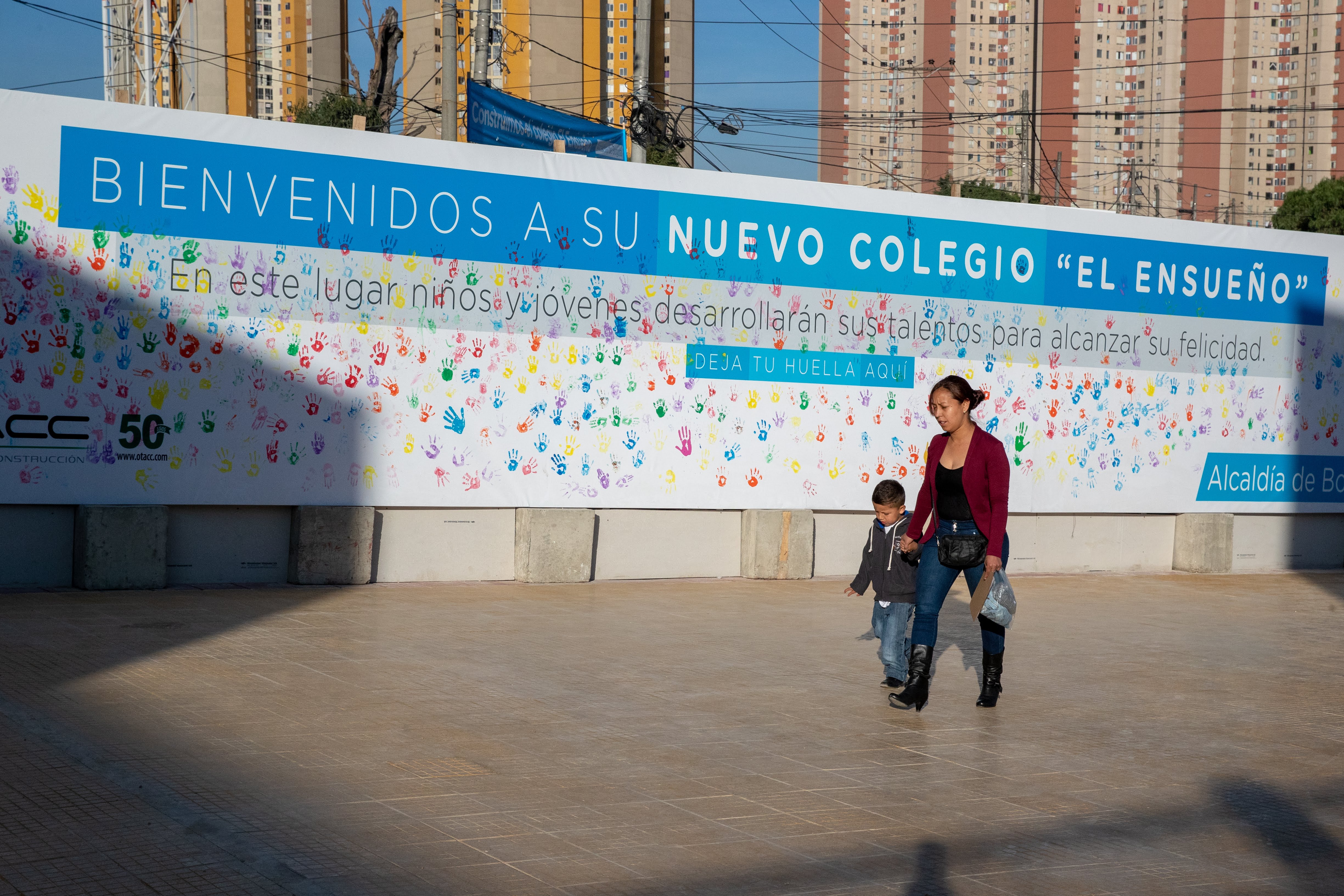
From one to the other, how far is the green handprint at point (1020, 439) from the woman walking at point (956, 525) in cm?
678

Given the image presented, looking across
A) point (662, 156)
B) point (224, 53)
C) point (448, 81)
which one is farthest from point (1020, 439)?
point (224, 53)

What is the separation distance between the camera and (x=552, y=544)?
39.1ft

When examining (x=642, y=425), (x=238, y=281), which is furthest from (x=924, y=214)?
(x=238, y=281)

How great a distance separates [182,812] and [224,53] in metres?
73.8

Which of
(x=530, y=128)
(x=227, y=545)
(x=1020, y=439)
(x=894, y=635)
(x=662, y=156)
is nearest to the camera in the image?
(x=894, y=635)

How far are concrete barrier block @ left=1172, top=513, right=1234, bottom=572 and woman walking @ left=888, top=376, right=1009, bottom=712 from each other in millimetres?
8449

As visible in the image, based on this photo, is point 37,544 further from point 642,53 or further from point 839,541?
point 642,53

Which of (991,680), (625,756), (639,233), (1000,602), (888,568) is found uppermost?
(639,233)

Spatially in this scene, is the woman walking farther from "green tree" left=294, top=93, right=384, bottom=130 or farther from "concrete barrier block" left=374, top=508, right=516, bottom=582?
"green tree" left=294, top=93, right=384, bottom=130

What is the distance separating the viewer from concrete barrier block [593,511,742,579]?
12391 mm

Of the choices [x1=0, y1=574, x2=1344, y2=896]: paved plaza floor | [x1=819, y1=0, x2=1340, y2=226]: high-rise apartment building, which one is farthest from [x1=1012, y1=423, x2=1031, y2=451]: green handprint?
[x1=819, y1=0, x2=1340, y2=226]: high-rise apartment building

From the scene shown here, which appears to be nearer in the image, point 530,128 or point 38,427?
point 38,427

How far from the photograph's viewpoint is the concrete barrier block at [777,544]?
42.1 feet

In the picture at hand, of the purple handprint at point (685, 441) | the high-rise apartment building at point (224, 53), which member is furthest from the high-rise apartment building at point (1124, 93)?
the purple handprint at point (685, 441)
